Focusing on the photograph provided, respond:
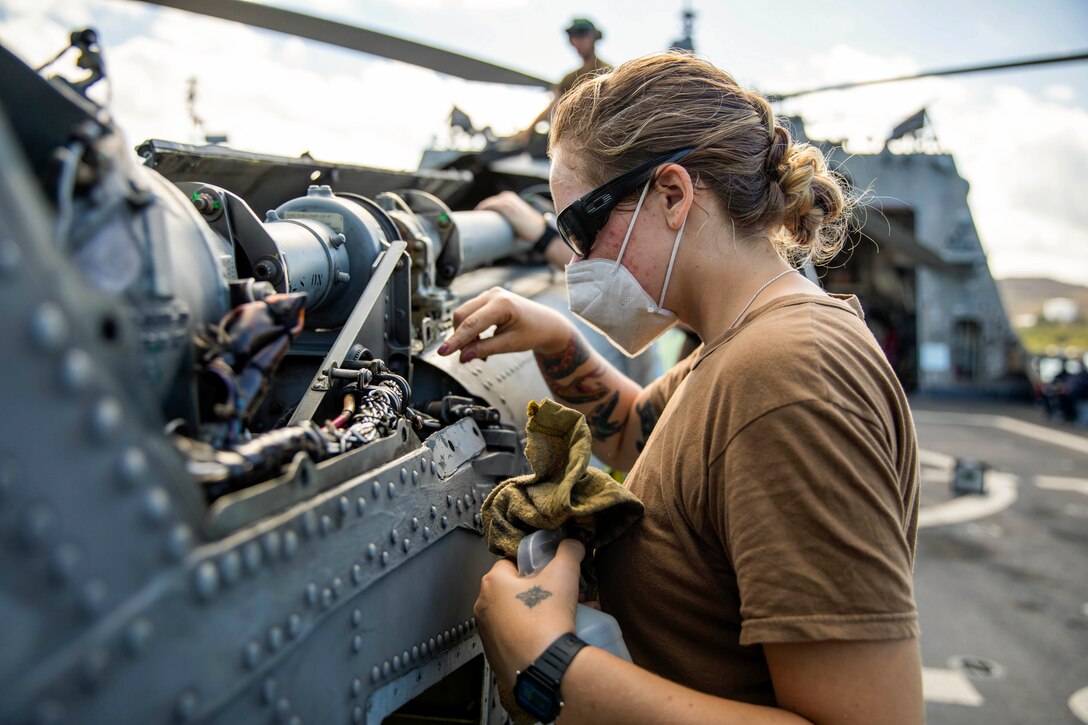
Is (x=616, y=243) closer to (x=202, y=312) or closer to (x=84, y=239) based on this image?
(x=202, y=312)

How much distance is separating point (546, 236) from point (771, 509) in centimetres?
349

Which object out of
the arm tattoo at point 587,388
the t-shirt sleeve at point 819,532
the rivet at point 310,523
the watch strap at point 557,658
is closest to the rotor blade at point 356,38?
the arm tattoo at point 587,388

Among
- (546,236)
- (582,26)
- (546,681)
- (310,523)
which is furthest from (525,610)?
(582,26)

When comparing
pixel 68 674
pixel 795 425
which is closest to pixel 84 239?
pixel 68 674

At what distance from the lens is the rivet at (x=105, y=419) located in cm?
86

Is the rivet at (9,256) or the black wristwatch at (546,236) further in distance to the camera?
the black wristwatch at (546,236)

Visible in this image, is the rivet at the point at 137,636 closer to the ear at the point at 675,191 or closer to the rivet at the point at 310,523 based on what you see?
the rivet at the point at 310,523

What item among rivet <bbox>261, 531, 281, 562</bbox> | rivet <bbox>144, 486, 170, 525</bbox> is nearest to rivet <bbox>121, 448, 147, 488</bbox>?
rivet <bbox>144, 486, 170, 525</bbox>

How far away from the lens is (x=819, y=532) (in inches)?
49.6

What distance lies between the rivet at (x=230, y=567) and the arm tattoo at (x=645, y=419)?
67.5 inches

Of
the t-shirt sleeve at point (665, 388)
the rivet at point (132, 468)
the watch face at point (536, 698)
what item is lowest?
the watch face at point (536, 698)

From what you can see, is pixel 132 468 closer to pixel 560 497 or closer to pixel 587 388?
pixel 560 497

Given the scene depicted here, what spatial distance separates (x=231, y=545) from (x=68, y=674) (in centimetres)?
26

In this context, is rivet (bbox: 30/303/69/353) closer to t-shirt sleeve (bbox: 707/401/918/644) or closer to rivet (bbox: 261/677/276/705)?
rivet (bbox: 261/677/276/705)
